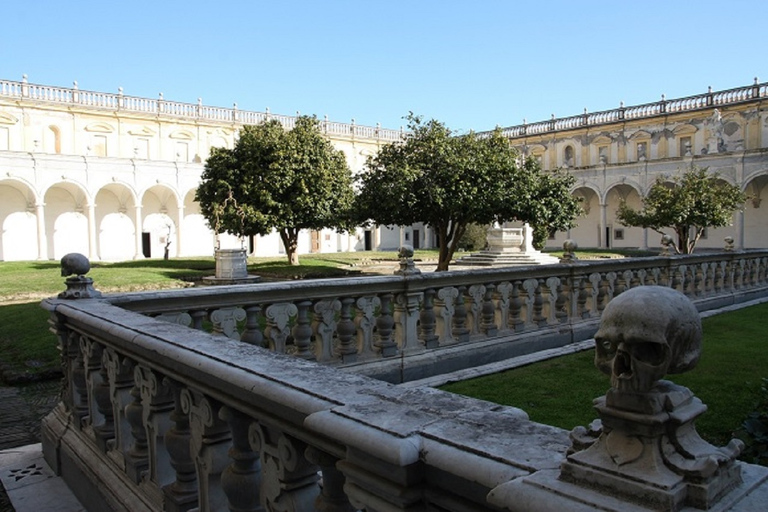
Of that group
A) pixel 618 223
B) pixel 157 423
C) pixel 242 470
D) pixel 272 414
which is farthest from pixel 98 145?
pixel 272 414

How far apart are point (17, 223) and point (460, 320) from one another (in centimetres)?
4148

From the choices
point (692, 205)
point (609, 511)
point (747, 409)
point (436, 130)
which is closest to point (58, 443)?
point (609, 511)

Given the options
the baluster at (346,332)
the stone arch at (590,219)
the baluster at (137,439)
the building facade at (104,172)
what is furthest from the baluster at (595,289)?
the stone arch at (590,219)

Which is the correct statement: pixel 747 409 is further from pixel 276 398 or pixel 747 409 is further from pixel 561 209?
pixel 561 209

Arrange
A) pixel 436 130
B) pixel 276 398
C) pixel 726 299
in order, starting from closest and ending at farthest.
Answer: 1. pixel 276 398
2. pixel 726 299
3. pixel 436 130

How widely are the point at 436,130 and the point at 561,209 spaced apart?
15.5 ft

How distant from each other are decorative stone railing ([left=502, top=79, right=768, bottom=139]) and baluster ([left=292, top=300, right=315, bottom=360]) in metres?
36.5

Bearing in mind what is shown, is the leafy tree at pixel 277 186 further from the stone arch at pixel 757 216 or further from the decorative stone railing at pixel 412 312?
the stone arch at pixel 757 216

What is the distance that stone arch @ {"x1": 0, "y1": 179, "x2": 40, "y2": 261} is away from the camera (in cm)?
3841

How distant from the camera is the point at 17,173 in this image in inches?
1387

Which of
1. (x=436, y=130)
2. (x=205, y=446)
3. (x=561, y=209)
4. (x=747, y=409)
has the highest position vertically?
(x=436, y=130)

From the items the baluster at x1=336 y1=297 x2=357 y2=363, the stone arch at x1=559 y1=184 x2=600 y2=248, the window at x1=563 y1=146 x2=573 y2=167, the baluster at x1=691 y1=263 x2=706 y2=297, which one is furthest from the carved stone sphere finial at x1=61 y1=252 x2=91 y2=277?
the window at x1=563 y1=146 x2=573 y2=167

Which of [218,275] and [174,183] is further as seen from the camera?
[174,183]

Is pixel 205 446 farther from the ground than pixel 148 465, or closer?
farther from the ground
